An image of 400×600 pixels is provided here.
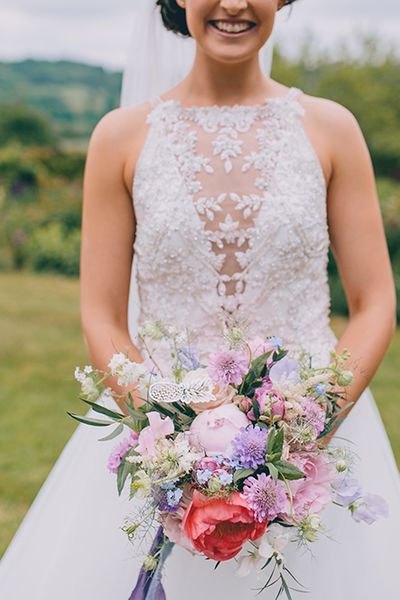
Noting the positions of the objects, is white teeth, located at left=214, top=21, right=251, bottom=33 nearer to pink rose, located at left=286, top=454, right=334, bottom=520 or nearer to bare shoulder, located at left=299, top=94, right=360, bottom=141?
bare shoulder, located at left=299, top=94, right=360, bottom=141

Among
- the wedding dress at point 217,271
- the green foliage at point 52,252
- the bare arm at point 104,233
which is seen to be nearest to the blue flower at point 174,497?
the wedding dress at point 217,271

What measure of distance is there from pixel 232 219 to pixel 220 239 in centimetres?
7

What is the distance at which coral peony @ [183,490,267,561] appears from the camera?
192cm

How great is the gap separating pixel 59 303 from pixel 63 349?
2080mm

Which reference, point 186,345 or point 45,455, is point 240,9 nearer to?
point 186,345

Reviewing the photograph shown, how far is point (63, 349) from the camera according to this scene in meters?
10.0

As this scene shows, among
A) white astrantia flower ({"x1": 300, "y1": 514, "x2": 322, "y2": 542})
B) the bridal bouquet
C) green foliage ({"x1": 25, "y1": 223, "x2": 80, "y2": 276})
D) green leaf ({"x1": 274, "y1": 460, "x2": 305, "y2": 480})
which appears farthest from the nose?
green foliage ({"x1": 25, "y1": 223, "x2": 80, "y2": 276})

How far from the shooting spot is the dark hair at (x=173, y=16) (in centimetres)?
307

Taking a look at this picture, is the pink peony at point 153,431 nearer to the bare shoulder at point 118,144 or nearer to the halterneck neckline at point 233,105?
the bare shoulder at point 118,144

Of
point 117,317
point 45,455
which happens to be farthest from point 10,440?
point 117,317

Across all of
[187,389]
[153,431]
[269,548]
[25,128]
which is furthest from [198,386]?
[25,128]

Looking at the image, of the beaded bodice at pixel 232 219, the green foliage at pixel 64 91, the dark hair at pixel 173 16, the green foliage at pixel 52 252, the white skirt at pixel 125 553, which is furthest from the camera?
the green foliage at pixel 64 91

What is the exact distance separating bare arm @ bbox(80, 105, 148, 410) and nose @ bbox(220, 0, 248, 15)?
533 mm

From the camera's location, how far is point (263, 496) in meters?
1.92
